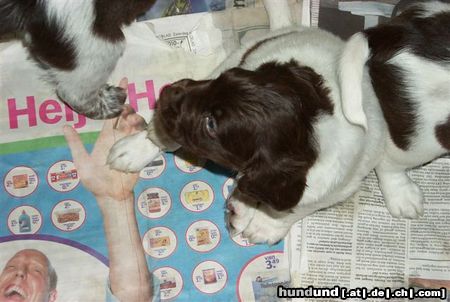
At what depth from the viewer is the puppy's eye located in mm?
1758

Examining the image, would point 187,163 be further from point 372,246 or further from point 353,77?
point 353,77

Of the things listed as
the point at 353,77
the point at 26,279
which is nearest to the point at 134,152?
the point at 26,279

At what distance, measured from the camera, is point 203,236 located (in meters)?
2.46

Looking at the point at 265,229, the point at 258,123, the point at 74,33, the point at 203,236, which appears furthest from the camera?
the point at 203,236

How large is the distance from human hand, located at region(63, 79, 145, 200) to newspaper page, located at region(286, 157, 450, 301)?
65cm

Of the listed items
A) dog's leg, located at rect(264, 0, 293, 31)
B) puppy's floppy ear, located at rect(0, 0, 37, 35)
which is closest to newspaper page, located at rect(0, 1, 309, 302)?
dog's leg, located at rect(264, 0, 293, 31)

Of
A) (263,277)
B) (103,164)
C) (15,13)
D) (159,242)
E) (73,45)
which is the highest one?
(15,13)

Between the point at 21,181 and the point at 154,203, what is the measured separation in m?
0.50

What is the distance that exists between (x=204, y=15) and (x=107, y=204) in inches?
32.7

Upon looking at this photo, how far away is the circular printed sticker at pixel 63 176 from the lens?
2471 millimetres

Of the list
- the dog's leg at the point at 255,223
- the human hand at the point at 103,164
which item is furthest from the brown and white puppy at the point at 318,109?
the human hand at the point at 103,164

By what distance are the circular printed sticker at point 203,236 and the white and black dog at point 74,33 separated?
0.63 meters

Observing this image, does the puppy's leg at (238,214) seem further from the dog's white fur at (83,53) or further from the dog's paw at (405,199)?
the dog's white fur at (83,53)

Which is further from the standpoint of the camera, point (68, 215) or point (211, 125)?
point (68, 215)
